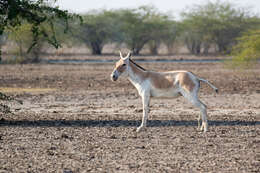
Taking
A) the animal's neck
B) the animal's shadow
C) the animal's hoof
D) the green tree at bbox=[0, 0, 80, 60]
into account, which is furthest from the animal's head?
the green tree at bbox=[0, 0, 80, 60]

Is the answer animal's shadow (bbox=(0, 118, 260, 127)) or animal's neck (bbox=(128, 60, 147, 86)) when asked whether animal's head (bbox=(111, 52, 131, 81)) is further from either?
animal's shadow (bbox=(0, 118, 260, 127))

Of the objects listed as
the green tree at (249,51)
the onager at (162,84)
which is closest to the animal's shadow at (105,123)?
the onager at (162,84)

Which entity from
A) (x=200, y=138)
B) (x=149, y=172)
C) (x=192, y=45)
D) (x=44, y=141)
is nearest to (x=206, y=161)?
(x=149, y=172)

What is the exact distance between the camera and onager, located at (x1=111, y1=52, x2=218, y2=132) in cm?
1245

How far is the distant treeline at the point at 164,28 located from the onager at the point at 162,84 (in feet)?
176

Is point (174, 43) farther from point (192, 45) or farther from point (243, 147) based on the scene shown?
point (243, 147)

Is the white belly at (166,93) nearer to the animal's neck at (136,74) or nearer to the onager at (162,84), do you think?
the onager at (162,84)

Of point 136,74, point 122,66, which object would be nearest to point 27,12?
point 122,66

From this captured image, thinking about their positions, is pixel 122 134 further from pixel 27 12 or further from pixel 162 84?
pixel 27 12

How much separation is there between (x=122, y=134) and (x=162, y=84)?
1567 mm

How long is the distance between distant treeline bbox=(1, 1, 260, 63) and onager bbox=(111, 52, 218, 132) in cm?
5369

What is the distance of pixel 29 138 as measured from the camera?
12.1m

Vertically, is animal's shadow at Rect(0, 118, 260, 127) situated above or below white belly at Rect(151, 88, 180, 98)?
below

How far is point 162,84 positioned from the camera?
12805mm
